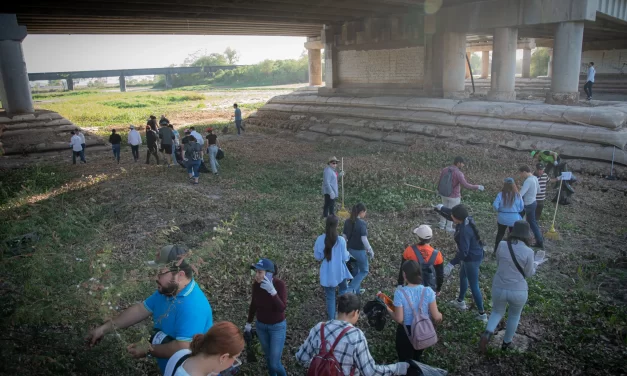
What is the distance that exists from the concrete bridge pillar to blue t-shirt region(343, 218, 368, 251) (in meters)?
22.0

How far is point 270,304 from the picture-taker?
15.1 ft

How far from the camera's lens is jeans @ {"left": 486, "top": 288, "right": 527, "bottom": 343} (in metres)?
5.05

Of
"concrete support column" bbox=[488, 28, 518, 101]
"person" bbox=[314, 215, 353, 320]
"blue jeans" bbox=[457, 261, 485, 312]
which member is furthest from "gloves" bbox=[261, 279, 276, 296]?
"concrete support column" bbox=[488, 28, 518, 101]

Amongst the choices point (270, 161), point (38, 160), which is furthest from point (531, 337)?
point (38, 160)

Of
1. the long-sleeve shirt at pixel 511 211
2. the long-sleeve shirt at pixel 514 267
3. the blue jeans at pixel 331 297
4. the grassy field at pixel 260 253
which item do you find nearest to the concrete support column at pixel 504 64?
the grassy field at pixel 260 253

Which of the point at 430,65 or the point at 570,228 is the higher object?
the point at 430,65

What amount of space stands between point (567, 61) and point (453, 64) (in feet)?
16.5

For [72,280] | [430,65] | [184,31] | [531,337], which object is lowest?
[531,337]

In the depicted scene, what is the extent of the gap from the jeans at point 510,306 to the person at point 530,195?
3458 millimetres

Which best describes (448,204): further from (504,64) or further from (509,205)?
(504,64)

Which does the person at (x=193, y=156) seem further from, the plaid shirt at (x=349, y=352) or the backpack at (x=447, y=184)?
the plaid shirt at (x=349, y=352)

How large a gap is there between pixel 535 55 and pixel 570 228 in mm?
50034

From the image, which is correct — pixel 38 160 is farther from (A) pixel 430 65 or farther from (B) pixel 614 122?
(B) pixel 614 122

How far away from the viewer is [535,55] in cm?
5225
